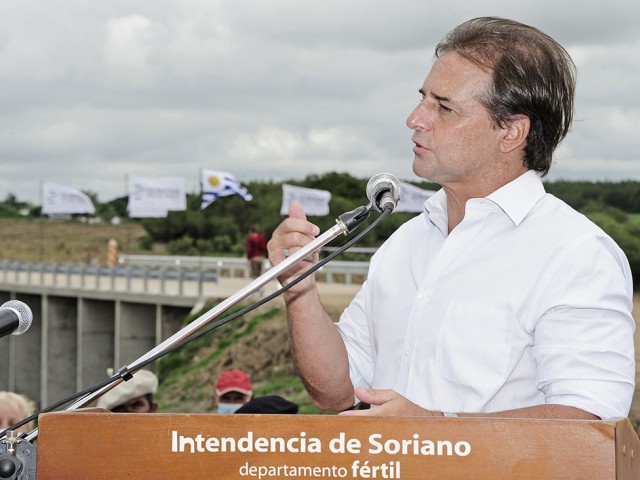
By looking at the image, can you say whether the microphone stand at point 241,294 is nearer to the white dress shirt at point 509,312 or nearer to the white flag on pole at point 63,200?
the white dress shirt at point 509,312

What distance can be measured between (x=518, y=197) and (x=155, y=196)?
116 ft

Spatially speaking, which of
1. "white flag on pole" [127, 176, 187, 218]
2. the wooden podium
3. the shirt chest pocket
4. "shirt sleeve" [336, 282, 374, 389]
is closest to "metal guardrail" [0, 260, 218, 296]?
"white flag on pole" [127, 176, 187, 218]

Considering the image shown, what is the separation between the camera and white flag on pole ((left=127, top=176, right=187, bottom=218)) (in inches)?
1470

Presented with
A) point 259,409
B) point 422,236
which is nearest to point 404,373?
point 422,236

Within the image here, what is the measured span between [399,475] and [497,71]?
1.51m

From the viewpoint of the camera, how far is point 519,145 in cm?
341

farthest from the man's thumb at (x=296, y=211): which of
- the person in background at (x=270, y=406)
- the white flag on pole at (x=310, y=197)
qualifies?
the white flag on pole at (x=310, y=197)

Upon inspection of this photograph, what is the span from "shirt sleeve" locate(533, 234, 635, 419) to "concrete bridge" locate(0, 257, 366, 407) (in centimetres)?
2683

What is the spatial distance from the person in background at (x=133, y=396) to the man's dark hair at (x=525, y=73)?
174 inches

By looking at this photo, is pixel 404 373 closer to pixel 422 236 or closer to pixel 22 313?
pixel 422 236

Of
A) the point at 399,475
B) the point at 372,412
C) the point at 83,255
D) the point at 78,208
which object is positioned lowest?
the point at 399,475

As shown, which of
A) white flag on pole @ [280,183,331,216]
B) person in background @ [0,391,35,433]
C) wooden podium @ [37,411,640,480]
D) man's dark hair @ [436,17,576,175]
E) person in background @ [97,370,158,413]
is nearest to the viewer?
wooden podium @ [37,411,640,480]

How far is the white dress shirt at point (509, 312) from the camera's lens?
286cm

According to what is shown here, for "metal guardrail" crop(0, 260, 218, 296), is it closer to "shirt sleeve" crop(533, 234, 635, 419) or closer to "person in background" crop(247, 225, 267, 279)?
"person in background" crop(247, 225, 267, 279)
